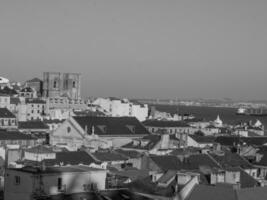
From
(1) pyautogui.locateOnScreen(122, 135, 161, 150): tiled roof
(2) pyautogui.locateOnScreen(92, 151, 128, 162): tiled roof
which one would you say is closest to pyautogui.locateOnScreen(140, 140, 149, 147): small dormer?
(1) pyautogui.locateOnScreen(122, 135, 161, 150): tiled roof

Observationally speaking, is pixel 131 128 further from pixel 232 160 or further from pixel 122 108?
pixel 122 108

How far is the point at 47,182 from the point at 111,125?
41060mm

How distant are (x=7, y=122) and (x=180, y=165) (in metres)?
56.3

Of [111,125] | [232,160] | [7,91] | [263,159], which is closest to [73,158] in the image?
[232,160]

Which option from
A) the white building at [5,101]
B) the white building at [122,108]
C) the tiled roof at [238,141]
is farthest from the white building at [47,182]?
the white building at [122,108]

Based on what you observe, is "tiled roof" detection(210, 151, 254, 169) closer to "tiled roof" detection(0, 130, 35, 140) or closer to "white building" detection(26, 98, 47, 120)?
"tiled roof" detection(0, 130, 35, 140)

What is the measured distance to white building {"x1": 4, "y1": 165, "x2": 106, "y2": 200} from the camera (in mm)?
26655

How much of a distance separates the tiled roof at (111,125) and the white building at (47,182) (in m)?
37.1

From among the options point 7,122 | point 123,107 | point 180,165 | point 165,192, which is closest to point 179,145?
point 180,165

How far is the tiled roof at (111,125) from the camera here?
2608 inches

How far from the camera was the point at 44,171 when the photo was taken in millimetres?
27469

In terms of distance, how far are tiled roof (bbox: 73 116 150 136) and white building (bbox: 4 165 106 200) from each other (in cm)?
3708

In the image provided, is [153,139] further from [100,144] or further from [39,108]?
[39,108]

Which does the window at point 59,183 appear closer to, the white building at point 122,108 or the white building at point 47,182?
the white building at point 47,182
